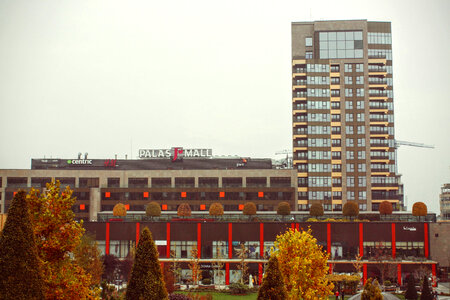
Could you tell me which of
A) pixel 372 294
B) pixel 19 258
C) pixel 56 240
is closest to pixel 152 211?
pixel 372 294

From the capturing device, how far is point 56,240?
86.5 feet

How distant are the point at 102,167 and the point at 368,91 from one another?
80387mm

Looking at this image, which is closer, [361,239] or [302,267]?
[302,267]

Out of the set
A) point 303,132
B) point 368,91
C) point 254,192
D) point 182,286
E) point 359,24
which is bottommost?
point 182,286

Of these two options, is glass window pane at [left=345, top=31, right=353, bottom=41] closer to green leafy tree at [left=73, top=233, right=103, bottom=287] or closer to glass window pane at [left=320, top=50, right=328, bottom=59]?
glass window pane at [left=320, top=50, right=328, bottom=59]

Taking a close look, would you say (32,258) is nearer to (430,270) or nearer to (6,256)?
(6,256)

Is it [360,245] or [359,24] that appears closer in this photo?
[360,245]

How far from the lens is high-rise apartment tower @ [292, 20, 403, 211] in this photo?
14475 centimetres

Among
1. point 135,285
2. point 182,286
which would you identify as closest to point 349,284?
point 182,286

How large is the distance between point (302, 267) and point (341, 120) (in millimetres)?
107878

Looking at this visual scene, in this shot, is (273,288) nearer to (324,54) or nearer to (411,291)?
(411,291)

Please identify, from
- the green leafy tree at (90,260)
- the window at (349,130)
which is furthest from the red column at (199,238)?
the window at (349,130)

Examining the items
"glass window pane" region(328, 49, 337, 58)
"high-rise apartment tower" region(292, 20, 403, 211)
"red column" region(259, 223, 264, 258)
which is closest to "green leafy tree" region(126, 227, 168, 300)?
"red column" region(259, 223, 264, 258)

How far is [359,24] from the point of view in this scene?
150 m
